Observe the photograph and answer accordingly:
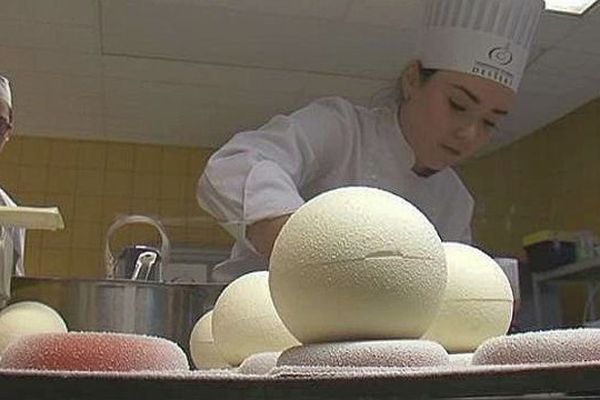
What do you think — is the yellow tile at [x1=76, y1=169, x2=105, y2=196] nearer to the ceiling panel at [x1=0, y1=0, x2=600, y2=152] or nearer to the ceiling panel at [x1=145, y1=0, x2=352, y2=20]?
the ceiling panel at [x1=0, y1=0, x2=600, y2=152]

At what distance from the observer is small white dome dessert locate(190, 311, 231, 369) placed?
501 mm

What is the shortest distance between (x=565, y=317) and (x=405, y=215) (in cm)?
298

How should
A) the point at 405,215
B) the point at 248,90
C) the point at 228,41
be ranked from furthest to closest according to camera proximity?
the point at 248,90 < the point at 228,41 < the point at 405,215

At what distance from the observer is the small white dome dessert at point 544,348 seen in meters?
0.28

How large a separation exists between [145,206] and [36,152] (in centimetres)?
53

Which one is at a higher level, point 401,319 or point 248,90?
point 248,90

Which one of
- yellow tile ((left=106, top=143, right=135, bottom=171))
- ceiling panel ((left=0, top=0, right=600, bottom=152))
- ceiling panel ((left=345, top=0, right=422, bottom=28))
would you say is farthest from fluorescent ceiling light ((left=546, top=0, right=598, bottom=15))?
yellow tile ((left=106, top=143, right=135, bottom=171))

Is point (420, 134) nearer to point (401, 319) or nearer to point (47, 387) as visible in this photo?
point (401, 319)

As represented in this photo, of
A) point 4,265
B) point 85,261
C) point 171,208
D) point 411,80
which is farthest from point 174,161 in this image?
point 4,265

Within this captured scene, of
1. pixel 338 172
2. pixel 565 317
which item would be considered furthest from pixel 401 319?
pixel 565 317

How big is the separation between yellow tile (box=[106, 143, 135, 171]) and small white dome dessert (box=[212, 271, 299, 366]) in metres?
3.15

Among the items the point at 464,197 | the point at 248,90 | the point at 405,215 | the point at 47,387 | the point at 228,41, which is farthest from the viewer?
the point at 248,90

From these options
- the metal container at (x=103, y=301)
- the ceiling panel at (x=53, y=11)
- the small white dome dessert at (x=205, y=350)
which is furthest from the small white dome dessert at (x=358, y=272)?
the ceiling panel at (x=53, y=11)

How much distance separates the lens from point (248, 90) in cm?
302
